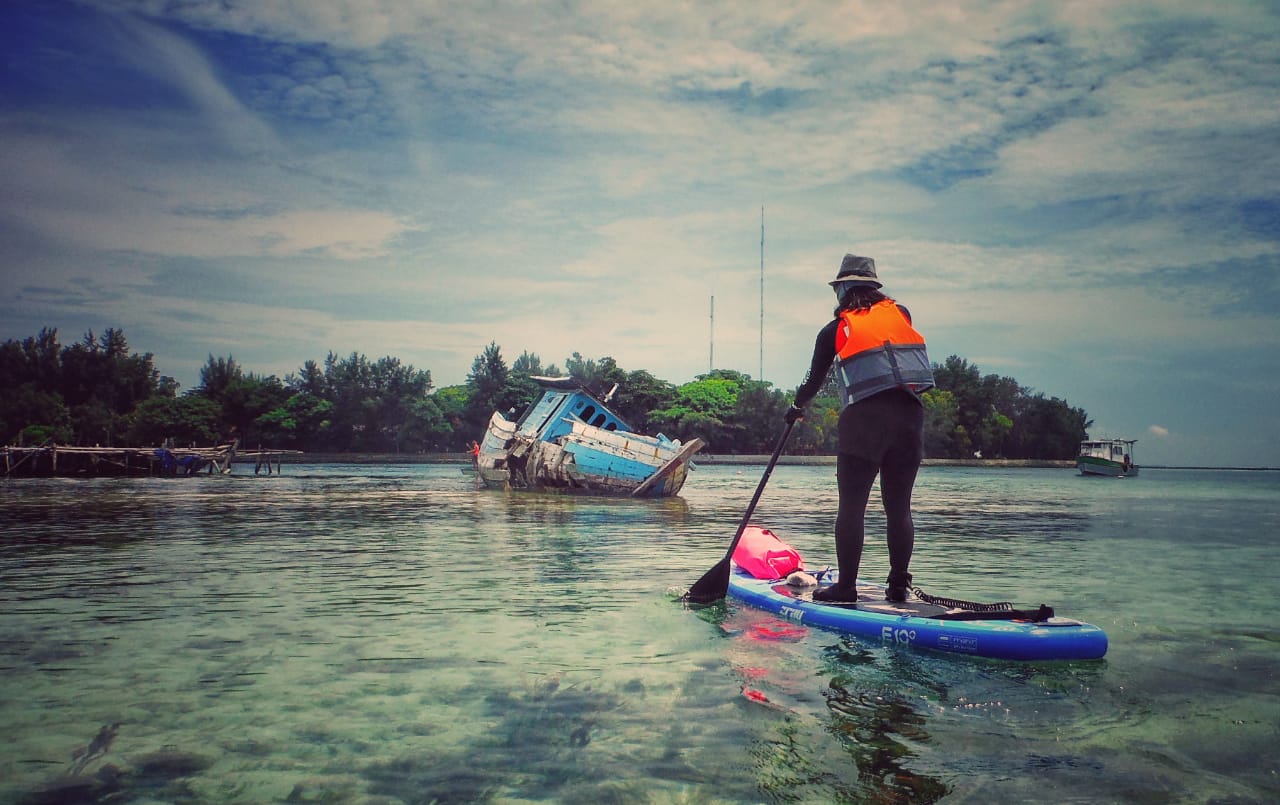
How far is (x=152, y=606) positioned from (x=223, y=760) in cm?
490

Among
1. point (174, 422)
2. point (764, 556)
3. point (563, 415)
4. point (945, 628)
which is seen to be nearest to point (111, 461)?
point (174, 422)

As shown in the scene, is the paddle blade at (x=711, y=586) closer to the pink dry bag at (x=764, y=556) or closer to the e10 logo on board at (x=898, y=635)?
the pink dry bag at (x=764, y=556)

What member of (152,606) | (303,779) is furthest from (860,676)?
(152,606)

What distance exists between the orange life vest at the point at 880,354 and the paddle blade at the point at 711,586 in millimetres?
2412

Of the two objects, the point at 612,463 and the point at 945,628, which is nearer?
the point at 945,628

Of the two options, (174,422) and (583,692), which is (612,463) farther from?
(174,422)

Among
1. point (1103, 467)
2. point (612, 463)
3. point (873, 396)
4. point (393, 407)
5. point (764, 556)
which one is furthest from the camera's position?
point (393, 407)

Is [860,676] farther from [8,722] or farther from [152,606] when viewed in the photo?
[152,606]

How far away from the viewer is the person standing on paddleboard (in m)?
6.11

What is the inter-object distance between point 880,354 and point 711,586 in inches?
118

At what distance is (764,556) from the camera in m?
8.53

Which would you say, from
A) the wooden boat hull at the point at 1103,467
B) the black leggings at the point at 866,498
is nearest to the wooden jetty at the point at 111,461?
the black leggings at the point at 866,498

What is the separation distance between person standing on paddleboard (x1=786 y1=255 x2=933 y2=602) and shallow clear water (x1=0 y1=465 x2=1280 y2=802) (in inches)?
37.5

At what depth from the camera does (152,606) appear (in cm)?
797
